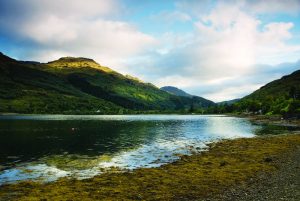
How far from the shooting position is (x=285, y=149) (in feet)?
206

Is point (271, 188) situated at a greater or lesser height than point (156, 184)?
greater

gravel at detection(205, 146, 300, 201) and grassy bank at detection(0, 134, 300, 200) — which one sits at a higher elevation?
gravel at detection(205, 146, 300, 201)

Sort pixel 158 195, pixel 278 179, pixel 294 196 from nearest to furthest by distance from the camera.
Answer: pixel 294 196
pixel 158 195
pixel 278 179

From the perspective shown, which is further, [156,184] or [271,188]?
[156,184]

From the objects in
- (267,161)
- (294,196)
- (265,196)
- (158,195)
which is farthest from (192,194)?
(267,161)

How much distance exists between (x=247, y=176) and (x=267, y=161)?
12116mm

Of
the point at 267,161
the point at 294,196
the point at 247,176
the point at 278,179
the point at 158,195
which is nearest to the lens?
the point at 294,196

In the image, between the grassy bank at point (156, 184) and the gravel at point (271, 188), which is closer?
the gravel at point (271, 188)

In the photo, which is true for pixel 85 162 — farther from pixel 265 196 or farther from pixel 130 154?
pixel 265 196

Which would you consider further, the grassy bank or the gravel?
the grassy bank

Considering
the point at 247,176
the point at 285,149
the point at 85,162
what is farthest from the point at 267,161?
the point at 85,162

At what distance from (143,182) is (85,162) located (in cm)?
2019

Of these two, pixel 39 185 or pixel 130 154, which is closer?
pixel 39 185

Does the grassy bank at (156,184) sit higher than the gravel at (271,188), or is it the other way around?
the gravel at (271,188)
